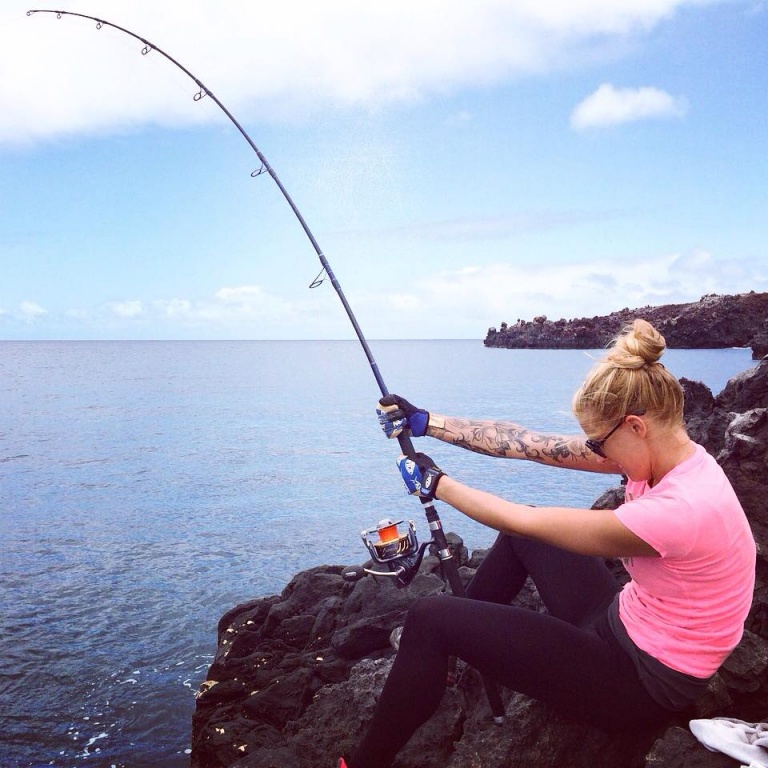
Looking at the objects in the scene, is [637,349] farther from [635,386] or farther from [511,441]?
[511,441]

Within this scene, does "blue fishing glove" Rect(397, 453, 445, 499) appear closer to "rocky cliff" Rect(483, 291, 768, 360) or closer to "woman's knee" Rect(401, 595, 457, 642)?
"woman's knee" Rect(401, 595, 457, 642)

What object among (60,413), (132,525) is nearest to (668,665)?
(132,525)

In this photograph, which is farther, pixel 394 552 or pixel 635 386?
pixel 394 552

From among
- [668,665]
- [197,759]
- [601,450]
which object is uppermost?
[601,450]

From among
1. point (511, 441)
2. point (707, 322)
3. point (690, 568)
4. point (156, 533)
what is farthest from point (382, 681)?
point (707, 322)

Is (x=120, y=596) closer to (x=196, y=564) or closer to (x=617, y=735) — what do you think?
(x=196, y=564)

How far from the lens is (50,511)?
1397 centimetres

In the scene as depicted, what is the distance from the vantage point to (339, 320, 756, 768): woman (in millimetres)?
2545

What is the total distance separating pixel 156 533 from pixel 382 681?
9.21 m

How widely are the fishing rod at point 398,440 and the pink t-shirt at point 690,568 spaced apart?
3.47ft

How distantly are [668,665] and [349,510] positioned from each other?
11999 mm

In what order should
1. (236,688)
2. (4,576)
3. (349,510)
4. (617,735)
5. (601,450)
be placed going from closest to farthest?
(601,450), (617,735), (236,688), (4,576), (349,510)

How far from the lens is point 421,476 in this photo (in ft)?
11.1

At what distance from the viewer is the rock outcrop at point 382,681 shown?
326cm
